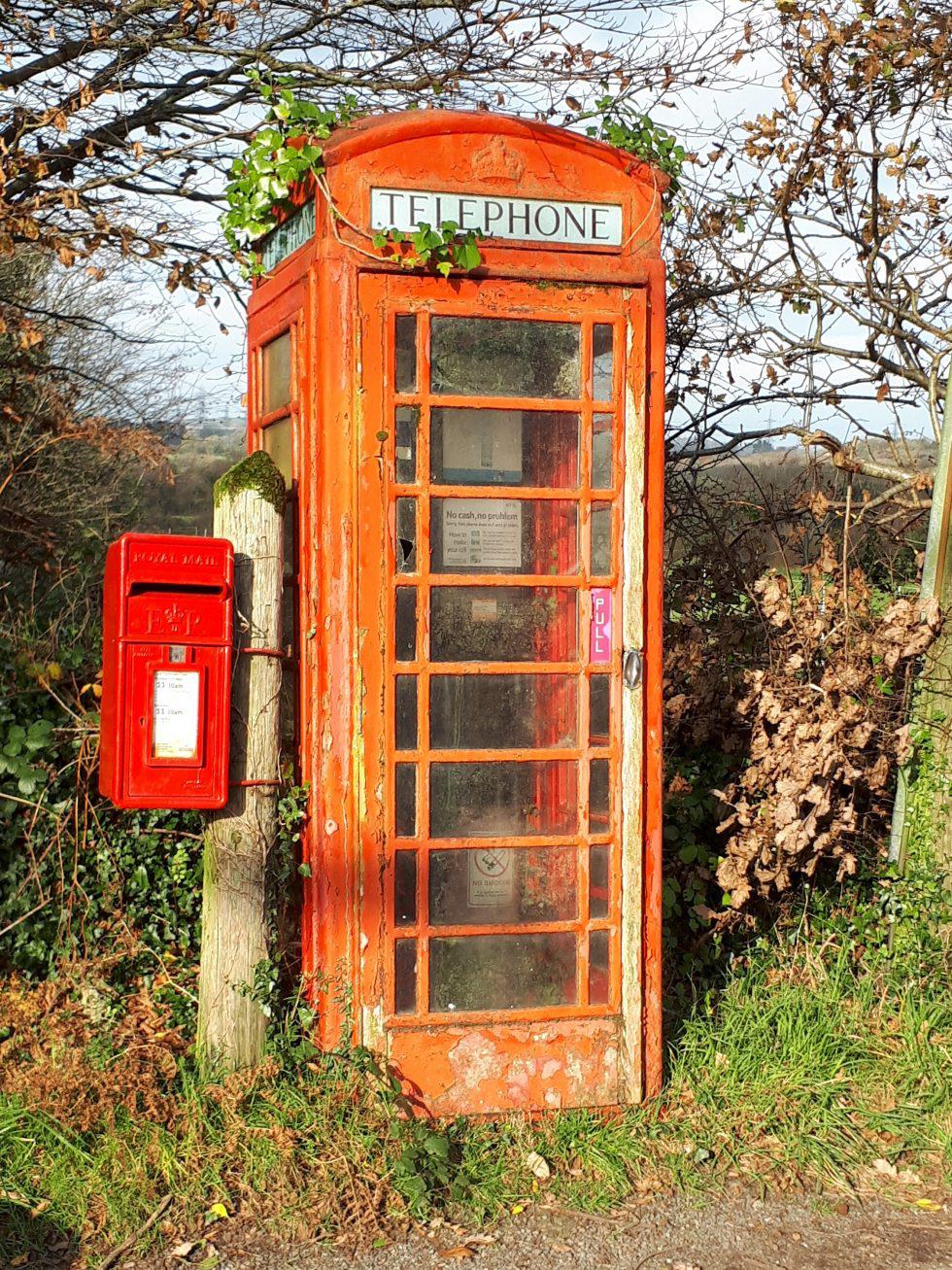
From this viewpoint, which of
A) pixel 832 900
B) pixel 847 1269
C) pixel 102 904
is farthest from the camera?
pixel 832 900

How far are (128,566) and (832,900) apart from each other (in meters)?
3.50

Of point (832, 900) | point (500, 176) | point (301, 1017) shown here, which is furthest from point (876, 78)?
point (301, 1017)

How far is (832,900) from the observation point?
588 cm

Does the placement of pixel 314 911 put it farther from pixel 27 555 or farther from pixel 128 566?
pixel 27 555

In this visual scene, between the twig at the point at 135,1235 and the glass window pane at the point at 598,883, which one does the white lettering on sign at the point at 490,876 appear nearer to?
the glass window pane at the point at 598,883

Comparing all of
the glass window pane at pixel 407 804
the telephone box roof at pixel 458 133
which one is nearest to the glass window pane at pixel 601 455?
the telephone box roof at pixel 458 133

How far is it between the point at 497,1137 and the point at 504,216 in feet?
10.4

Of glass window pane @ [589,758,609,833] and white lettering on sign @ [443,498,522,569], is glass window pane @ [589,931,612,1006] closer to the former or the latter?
glass window pane @ [589,758,609,833]

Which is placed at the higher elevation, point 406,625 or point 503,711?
point 406,625

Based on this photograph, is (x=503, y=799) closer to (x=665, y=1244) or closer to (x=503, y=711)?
(x=503, y=711)

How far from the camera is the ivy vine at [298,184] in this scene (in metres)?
4.32

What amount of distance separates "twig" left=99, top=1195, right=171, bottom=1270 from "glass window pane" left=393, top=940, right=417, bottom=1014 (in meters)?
0.97

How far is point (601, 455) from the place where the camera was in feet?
15.2

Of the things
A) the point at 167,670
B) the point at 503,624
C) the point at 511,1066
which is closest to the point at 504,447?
the point at 503,624
